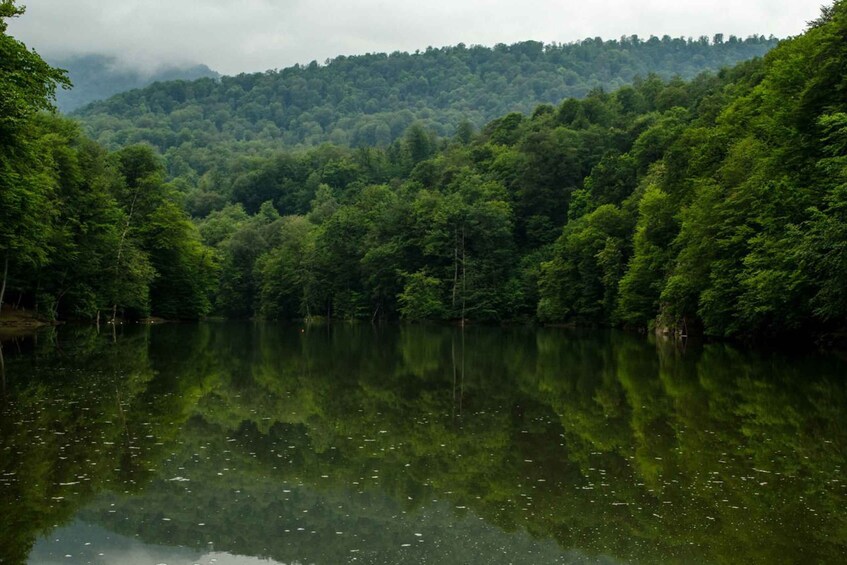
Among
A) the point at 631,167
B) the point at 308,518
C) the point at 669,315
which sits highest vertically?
the point at 631,167

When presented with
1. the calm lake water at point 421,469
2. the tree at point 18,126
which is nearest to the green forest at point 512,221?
the tree at point 18,126

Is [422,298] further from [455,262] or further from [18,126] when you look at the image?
[18,126]

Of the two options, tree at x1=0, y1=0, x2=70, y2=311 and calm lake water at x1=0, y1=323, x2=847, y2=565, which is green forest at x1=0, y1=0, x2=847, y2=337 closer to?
tree at x1=0, y1=0, x2=70, y2=311

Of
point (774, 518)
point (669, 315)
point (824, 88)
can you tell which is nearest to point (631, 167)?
point (669, 315)

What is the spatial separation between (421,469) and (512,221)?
91636 mm

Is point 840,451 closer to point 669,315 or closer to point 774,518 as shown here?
point 774,518

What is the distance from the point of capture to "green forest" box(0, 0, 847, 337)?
40.0 meters

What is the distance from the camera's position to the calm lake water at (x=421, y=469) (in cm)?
1106

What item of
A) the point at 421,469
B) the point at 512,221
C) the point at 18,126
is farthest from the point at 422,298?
the point at 421,469

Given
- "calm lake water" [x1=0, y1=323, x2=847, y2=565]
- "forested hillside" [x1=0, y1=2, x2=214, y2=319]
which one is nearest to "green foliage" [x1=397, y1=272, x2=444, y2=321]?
"forested hillside" [x1=0, y1=2, x2=214, y2=319]

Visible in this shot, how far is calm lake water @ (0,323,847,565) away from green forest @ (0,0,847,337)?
13.5 metres

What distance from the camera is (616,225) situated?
77812 mm

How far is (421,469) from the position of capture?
15.3 meters

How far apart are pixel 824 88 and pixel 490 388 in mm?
26019
